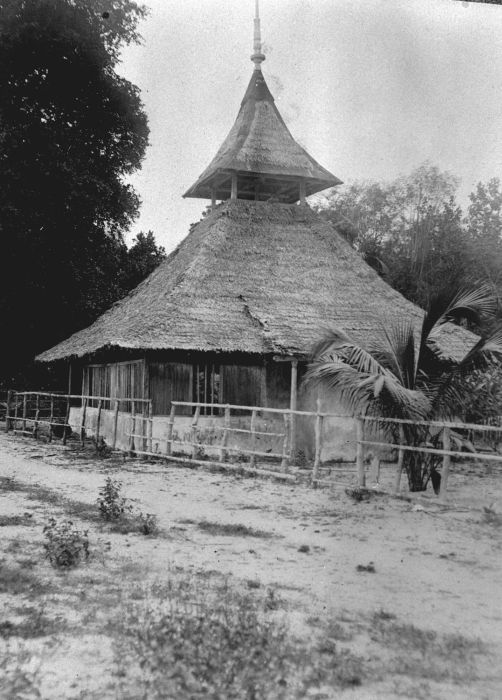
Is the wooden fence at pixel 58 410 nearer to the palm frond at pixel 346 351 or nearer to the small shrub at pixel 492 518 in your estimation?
the palm frond at pixel 346 351

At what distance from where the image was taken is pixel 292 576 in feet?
18.5

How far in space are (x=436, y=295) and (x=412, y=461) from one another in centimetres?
213

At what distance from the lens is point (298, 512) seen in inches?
329

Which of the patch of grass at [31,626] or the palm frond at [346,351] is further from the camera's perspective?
the palm frond at [346,351]

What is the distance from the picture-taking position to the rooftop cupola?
61.1 ft

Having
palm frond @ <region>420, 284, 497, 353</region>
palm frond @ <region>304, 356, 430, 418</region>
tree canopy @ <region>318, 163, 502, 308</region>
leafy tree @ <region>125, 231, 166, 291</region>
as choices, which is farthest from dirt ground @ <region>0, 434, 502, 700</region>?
leafy tree @ <region>125, 231, 166, 291</region>

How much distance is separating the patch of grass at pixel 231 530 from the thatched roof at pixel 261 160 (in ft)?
40.6

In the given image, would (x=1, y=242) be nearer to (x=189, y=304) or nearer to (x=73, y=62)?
(x=73, y=62)

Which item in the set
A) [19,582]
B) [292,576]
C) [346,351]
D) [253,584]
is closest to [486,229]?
[346,351]

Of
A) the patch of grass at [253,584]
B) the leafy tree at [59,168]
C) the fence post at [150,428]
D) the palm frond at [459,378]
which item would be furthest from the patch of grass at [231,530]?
the leafy tree at [59,168]

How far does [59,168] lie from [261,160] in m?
5.19

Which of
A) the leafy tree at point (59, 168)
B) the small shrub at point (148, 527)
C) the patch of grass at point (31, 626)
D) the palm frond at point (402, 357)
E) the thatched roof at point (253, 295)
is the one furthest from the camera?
the leafy tree at point (59, 168)

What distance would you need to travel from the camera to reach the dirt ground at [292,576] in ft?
12.5

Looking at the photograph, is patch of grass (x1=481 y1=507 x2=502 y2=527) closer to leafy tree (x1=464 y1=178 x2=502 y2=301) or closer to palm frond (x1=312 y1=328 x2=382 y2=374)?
palm frond (x1=312 y1=328 x2=382 y2=374)
